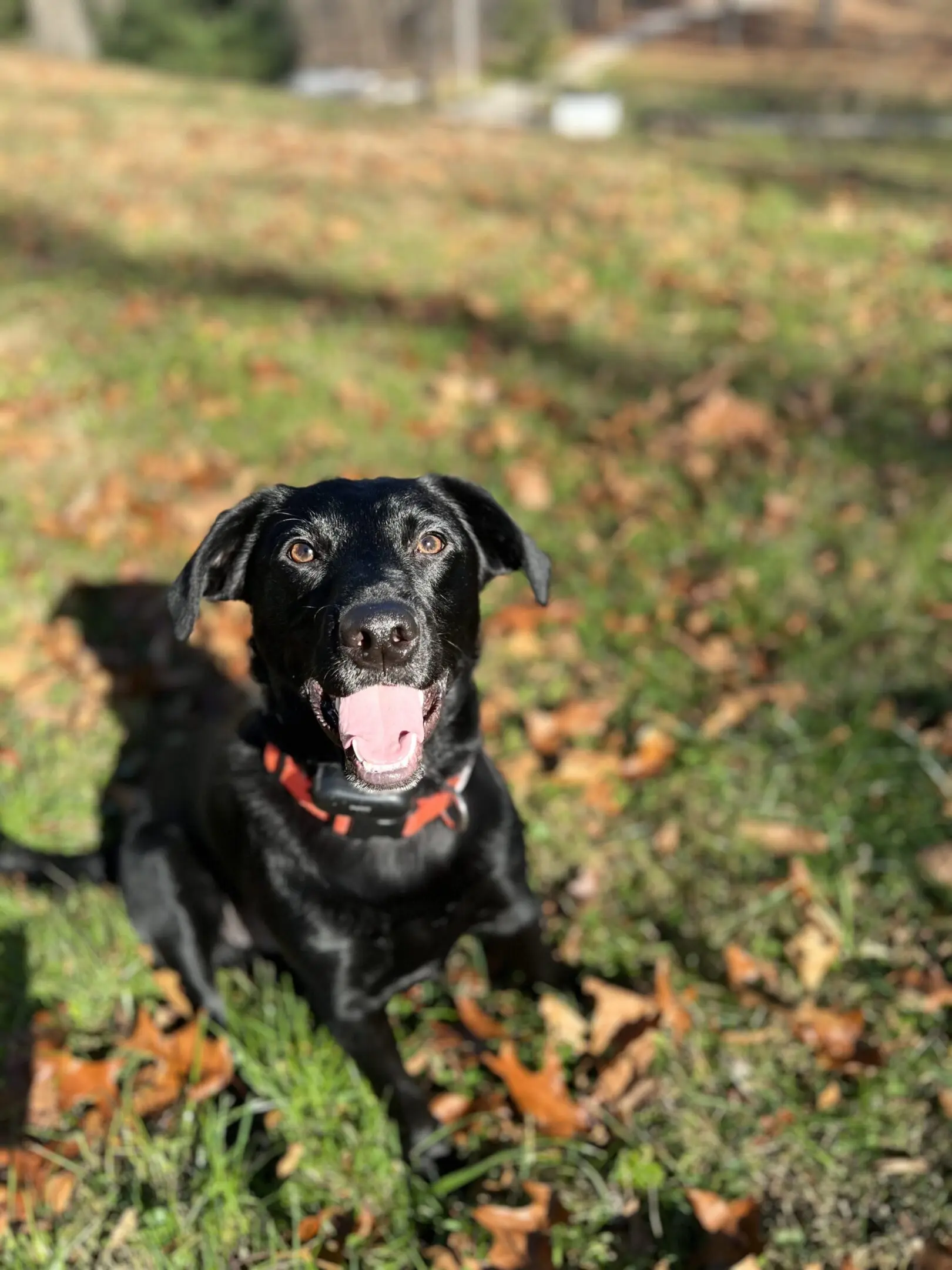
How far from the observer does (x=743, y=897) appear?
3.14 meters

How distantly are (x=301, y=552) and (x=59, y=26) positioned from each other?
22722mm

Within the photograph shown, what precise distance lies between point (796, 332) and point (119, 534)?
4.89m

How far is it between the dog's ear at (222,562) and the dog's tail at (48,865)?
1195 millimetres

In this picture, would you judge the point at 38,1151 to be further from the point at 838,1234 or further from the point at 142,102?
the point at 142,102

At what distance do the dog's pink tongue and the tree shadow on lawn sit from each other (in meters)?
3.90

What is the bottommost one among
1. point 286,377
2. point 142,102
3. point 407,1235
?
point 407,1235

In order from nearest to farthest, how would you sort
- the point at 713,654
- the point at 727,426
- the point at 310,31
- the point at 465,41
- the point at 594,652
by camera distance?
the point at 713,654 → the point at 594,652 → the point at 727,426 → the point at 310,31 → the point at 465,41

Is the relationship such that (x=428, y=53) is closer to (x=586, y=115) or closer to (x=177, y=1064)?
(x=586, y=115)

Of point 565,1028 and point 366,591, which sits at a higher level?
point 366,591

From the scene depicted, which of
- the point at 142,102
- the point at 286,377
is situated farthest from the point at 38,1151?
the point at 142,102

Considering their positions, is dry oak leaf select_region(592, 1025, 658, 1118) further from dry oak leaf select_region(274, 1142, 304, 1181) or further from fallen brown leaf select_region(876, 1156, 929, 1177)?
dry oak leaf select_region(274, 1142, 304, 1181)

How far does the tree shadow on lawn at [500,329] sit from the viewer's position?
5637 mm

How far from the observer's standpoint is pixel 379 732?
2.17m

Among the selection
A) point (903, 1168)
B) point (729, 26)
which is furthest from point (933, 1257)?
point (729, 26)
